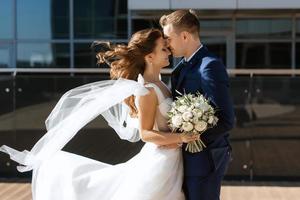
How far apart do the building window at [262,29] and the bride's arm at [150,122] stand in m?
15.4

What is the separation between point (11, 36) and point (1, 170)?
1026cm

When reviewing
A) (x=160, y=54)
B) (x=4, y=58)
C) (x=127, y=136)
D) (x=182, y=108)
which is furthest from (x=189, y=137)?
(x=4, y=58)

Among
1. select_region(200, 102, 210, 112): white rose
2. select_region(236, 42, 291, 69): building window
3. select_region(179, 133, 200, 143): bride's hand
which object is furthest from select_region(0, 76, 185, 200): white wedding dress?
select_region(236, 42, 291, 69): building window

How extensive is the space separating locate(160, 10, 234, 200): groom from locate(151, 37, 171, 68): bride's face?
49 mm

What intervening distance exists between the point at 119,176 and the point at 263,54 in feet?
50.0

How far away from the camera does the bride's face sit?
12.6 feet

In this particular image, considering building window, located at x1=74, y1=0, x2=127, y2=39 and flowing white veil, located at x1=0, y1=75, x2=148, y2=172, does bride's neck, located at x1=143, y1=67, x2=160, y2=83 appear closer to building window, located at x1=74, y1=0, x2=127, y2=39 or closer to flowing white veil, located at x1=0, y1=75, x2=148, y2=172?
flowing white veil, located at x1=0, y1=75, x2=148, y2=172

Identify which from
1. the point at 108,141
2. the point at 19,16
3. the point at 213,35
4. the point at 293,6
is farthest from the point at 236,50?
the point at 108,141

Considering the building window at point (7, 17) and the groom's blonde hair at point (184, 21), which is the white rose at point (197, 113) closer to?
the groom's blonde hair at point (184, 21)

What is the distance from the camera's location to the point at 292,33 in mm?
18844

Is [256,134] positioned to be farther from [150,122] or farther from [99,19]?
[99,19]

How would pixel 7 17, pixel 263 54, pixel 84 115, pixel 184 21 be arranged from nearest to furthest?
pixel 184 21 < pixel 84 115 < pixel 7 17 < pixel 263 54

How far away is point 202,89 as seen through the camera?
363cm

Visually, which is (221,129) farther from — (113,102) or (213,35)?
(213,35)
